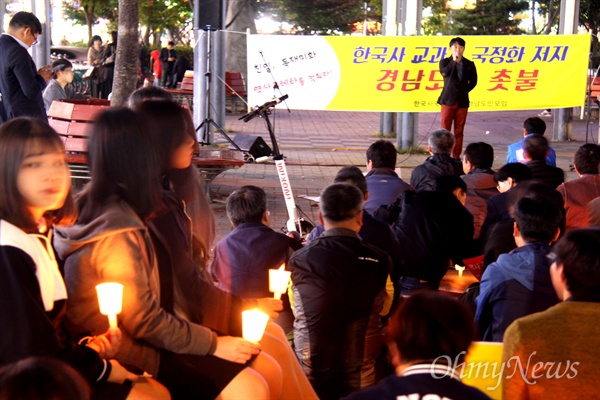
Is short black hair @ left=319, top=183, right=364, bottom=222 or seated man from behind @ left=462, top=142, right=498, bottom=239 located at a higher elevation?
short black hair @ left=319, top=183, right=364, bottom=222

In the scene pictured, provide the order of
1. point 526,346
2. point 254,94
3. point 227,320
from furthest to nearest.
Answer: point 254,94
point 227,320
point 526,346

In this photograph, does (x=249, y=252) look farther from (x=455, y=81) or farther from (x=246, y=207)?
(x=455, y=81)

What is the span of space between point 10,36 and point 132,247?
20.6 ft

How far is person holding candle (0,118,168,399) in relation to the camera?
9.01ft

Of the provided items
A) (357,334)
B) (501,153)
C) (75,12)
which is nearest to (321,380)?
(357,334)

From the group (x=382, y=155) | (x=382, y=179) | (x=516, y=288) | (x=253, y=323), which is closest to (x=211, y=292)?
(x=253, y=323)

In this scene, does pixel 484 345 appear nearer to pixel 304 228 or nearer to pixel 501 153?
pixel 304 228

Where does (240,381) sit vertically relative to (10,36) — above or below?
below

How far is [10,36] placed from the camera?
8.83m

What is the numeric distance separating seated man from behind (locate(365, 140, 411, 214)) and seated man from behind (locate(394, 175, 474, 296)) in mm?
731

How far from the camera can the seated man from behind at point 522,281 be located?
4059mm

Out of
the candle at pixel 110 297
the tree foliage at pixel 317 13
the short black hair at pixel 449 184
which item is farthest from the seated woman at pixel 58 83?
the tree foliage at pixel 317 13

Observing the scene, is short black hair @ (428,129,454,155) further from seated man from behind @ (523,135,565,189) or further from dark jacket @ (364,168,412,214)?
dark jacket @ (364,168,412,214)

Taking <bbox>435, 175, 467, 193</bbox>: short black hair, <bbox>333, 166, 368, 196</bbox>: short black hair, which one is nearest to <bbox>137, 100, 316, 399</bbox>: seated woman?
<bbox>333, 166, 368, 196</bbox>: short black hair
